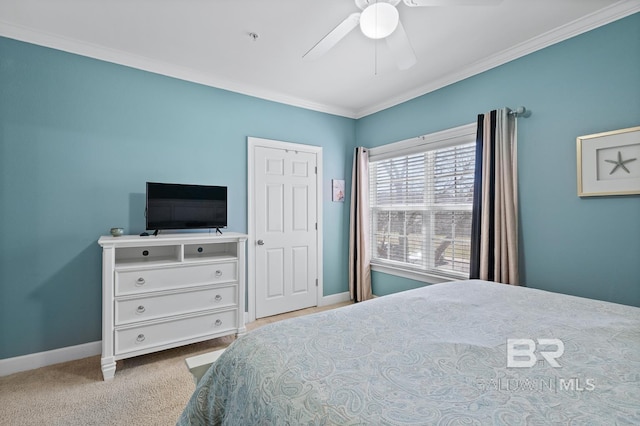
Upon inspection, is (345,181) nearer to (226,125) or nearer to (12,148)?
(226,125)

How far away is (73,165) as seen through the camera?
2.53m

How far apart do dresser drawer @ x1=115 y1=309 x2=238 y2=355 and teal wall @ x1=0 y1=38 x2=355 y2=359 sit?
55 centimetres

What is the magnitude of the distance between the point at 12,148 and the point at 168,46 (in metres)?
1.44

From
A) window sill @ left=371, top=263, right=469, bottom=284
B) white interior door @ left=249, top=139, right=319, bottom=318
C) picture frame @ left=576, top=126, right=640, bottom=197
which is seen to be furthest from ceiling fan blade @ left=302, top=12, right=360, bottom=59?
window sill @ left=371, top=263, right=469, bottom=284

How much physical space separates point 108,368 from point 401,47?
9.86 feet

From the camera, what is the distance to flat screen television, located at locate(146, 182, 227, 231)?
265 centimetres

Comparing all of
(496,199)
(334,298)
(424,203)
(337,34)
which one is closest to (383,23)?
(337,34)

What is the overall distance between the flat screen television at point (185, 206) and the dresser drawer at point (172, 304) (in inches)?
23.9

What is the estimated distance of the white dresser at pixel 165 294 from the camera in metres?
2.25

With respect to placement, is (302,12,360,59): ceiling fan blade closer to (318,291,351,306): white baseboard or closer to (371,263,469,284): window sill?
(371,263,469,284): window sill

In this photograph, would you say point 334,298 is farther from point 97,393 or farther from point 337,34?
point 337,34

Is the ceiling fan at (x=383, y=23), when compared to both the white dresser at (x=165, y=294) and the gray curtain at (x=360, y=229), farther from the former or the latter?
the gray curtain at (x=360, y=229)

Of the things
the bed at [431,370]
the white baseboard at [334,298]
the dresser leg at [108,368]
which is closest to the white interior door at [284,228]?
the white baseboard at [334,298]

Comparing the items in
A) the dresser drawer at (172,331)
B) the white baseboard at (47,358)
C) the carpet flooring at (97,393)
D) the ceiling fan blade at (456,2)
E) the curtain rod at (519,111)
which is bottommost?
the carpet flooring at (97,393)
